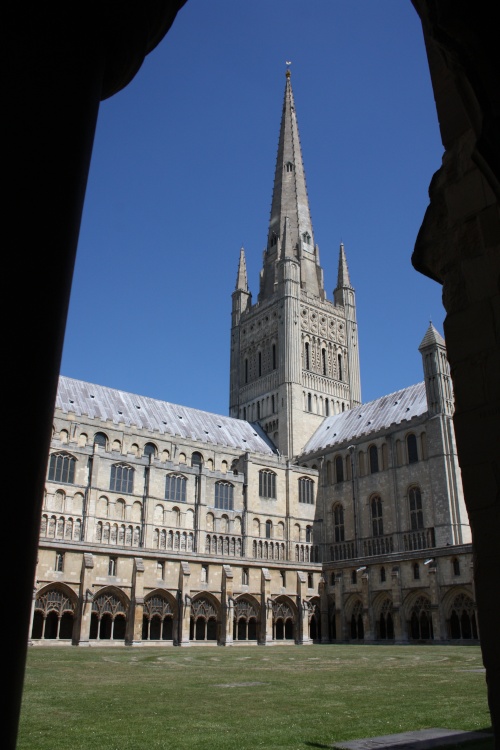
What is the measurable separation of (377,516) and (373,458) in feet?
15.3

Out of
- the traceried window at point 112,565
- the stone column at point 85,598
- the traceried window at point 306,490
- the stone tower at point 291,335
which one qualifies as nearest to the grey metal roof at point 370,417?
the stone tower at point 291,335

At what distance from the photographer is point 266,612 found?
44.8 metres

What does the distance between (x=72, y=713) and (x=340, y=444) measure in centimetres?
4822

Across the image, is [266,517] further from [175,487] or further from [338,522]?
[175,487]

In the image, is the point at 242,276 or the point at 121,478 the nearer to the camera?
the point at 121,478

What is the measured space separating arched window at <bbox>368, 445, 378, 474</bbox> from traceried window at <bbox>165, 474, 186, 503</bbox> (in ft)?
50.2

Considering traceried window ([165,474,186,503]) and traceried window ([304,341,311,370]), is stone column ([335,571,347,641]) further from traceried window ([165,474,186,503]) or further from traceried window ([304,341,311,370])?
traceried window ([304,341,311,370])

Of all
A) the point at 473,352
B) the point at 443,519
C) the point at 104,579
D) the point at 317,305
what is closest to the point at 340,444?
the point at 443,519

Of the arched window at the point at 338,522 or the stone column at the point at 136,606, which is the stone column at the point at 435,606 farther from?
the stone column at the point at 136,606

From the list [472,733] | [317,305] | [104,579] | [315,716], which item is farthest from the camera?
[317,305]

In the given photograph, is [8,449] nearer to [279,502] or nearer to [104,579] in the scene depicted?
[104,579]

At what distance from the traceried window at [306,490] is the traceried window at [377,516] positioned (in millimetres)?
6590

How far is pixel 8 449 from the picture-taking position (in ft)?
6.42

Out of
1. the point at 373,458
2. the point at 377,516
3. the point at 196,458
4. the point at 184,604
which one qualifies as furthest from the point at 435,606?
the point at 196,458
